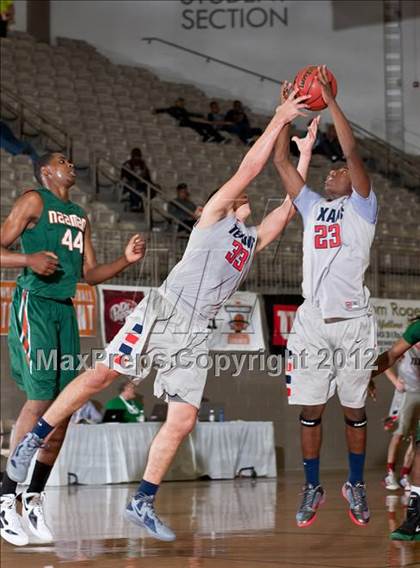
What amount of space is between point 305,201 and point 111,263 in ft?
4.32

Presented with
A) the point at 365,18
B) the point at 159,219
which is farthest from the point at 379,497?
the point at 365,18

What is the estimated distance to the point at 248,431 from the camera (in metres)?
14.2

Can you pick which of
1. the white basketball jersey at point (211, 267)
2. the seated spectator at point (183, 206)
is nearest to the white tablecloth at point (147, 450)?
the seated spectator at point (183, 206)

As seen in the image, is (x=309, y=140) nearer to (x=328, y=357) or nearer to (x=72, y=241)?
(x=328, y=357)

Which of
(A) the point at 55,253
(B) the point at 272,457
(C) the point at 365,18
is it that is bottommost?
(B) the point at 272,457

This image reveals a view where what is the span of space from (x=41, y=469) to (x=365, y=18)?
666 inches

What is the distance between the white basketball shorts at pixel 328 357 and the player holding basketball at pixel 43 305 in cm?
117

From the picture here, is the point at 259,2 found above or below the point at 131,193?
above

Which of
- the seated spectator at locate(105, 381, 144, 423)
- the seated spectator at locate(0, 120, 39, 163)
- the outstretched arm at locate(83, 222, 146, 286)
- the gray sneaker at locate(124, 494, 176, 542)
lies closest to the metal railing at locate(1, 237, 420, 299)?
the seated spectator at locate(105, 381, 144, 423)

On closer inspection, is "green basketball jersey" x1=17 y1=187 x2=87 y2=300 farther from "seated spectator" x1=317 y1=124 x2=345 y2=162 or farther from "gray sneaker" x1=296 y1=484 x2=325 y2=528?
"seated spectator" x1=317 y1=124 x2=345 y2=162

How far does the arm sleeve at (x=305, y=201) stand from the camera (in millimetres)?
6695

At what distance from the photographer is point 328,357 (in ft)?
22.0

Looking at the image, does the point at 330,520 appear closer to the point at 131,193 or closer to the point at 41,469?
the point at 41,469

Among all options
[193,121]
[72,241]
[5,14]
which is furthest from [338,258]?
[5,14]
